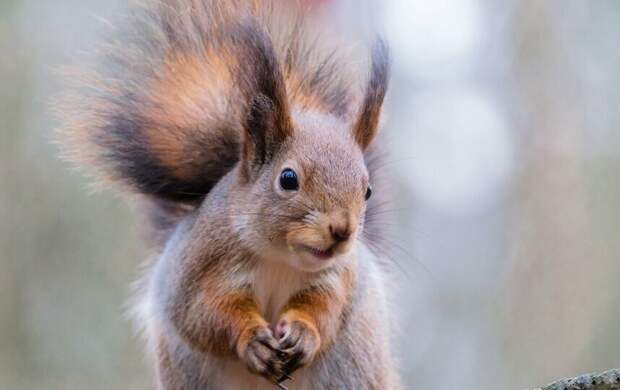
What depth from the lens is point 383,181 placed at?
2.05 m

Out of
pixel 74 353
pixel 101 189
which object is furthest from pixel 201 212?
pixel 74 353

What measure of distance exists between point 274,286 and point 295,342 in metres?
0.12

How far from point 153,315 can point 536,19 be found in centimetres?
253

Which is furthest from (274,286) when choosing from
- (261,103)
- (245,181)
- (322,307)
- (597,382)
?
(597,382)

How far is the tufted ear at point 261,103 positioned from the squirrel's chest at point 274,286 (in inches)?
6.9

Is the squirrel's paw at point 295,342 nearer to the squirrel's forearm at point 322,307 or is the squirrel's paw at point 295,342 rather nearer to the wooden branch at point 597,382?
the squirrel's forearm at point 322,307

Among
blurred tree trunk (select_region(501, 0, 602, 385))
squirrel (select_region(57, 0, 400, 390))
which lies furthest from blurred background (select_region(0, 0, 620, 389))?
squirrel (select_region(57, 0, 400, 390))

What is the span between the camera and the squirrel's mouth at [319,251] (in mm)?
1410

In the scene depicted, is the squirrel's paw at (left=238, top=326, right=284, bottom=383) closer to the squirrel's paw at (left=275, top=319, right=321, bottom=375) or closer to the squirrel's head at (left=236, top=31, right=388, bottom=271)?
the squirrel's paw at (left=275, top=319, right=321, bottom=375)

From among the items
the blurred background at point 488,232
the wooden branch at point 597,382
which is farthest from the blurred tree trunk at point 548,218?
the wooden branch at point 597,382

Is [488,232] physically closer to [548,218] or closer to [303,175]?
[548,218]

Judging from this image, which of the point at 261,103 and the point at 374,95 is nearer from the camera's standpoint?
the point at 261,103

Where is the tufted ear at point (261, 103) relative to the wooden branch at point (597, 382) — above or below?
above

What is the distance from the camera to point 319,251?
142 centimetres
